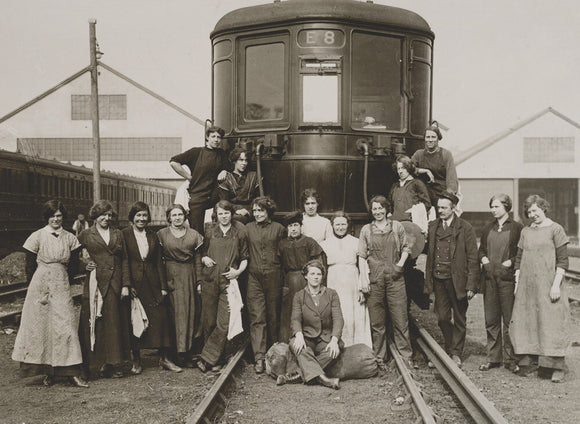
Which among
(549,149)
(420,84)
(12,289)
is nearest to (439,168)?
(420,84)

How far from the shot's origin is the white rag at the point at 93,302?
6.51m

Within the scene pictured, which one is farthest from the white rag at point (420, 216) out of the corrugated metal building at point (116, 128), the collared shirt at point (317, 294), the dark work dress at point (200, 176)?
the corrugated metal building at point (116, 128)

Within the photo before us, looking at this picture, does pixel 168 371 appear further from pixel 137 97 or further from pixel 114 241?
pixel 137 97

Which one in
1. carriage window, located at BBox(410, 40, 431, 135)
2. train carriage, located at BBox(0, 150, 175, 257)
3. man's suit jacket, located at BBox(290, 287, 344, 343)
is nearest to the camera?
man's suit jacket, located at BBox(290, 287, 344, 343)

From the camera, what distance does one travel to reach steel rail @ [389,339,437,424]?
4.94 metres

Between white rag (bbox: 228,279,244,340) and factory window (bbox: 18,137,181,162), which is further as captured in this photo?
factory window (bbox: 18,137,181,162)

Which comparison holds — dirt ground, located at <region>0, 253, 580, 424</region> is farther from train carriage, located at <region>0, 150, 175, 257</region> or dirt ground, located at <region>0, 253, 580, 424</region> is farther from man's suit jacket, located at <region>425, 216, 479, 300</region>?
train carriage, located at <region>0, 150, 175, 257</region>

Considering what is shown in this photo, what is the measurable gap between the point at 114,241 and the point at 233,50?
2.98m

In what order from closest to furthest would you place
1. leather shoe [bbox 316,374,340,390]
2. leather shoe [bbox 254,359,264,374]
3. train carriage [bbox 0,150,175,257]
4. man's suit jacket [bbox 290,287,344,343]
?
leather shoe [bbox 316,374,340,390] < man's suit jacket [bbox 290,287,344,343] < leather shoe [bbox 254,359,264,374] < train carriage [bbox 0,150,175,257]

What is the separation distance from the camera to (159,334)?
6.88m

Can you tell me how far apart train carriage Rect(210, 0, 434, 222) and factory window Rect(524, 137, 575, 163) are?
28156 millimetres

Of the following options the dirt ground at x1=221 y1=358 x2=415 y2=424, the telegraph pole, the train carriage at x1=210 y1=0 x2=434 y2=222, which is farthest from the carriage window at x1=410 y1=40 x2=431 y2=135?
the telegraph pole

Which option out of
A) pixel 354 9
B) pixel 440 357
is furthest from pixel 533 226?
pixel 354 9

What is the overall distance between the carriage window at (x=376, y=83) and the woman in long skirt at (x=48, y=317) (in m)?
3.53
